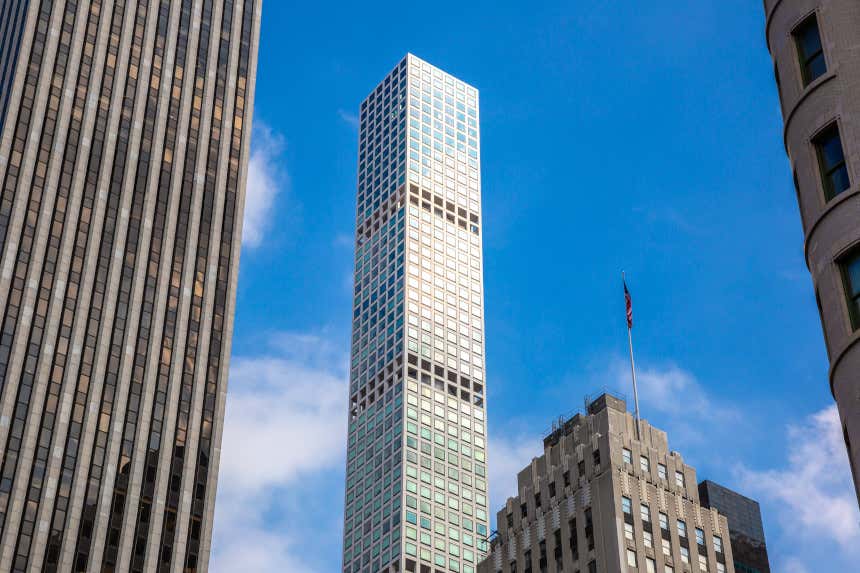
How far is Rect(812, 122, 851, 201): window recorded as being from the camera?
3894 cm

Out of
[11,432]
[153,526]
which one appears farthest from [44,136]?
[153,526]

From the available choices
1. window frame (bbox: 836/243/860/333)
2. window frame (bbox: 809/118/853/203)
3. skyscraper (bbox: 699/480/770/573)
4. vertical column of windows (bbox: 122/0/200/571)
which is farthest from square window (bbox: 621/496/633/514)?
window frame (bbox: 836/243/860/333)

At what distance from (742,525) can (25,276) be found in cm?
9648

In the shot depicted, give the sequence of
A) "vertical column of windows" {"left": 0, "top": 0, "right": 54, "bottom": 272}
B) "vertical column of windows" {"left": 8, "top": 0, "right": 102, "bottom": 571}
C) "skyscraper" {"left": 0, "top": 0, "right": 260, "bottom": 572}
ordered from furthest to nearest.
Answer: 1. "vertical column of windows" {"left": 0, "top": 0, "right": 54, "bottom": 272}
2. "skyscraper" {"left": 0, "top": 0, "right": 260, "bottom": 572}
3. "vertical column of windows" {"left": 8, "top": 0, "right": 102, "bottom": 571}

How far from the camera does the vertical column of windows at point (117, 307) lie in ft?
446

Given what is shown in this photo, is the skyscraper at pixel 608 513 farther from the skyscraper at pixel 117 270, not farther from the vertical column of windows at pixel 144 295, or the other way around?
the vertical column of windows at pixel 144 295

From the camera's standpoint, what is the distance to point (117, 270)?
153375 millimetres

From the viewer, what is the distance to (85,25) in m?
168

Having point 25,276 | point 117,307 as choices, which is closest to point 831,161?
point 117,307

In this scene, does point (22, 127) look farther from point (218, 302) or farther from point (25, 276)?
point (218, 302)

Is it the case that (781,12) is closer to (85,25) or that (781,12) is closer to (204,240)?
(204,240)

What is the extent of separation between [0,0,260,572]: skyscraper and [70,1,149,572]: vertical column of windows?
18 centimetres

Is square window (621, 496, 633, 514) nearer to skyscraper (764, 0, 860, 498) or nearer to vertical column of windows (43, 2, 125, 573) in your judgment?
vertical column of windows (43, 2, 125, 573)

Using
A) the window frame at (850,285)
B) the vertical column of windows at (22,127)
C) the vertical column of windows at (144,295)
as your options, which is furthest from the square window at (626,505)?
the window frame at (850,285)
